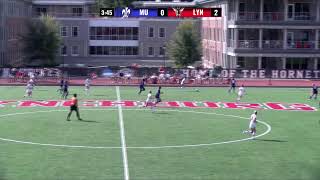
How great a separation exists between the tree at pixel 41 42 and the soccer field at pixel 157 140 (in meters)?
33.0

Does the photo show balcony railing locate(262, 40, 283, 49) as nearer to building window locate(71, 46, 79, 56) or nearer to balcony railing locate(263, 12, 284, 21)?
balcony railing locate(263, 12, 284, 21)

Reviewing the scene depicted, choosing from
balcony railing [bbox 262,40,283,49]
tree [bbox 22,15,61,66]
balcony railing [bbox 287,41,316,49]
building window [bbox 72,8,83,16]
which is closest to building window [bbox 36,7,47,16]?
building window [bbox 72,8,83,16]

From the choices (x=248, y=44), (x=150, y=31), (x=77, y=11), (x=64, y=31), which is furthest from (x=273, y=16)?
(x=77, y=11)

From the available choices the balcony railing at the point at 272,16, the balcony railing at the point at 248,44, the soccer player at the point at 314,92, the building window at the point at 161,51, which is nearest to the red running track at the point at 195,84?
the balcony railing at the point at 248,44

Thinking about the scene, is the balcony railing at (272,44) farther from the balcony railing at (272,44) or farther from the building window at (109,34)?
the building window at (109,34)

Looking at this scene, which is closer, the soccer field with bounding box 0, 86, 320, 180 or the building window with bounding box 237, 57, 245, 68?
the soccer field with bounding box 0, 86, 320, 180

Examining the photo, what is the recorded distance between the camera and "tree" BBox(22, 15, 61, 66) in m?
84.9

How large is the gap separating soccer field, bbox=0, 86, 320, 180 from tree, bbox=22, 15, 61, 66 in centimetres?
3305

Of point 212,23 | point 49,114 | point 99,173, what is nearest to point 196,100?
point 49,114

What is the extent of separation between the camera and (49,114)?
4206 cm

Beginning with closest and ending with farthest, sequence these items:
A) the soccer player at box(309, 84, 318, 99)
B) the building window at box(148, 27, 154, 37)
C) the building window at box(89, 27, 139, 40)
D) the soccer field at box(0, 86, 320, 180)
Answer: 1. the soccer field at box(0, 86, 320, 180)
2. the soccer player at box(309, 84, 318, 99)
3. the building window at box(148, 27, 154, 37)
4. the building window at box(89, 27, 139, 40)

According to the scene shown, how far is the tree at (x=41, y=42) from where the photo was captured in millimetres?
84875

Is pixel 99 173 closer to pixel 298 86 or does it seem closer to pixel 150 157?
pixel 150 157
